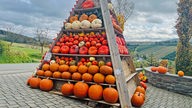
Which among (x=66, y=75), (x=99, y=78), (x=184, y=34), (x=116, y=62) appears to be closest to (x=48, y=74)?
(x=66, y=75)

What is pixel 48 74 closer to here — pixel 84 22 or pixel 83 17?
pixel 84 22

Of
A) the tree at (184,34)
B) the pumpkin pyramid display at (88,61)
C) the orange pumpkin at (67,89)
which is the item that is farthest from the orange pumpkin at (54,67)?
the tree at (184,34)

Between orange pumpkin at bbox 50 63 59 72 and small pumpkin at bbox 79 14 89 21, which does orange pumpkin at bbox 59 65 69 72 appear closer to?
orange pumpkin at bbox 50 63 59 72

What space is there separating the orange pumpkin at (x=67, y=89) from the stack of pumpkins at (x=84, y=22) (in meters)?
1.71

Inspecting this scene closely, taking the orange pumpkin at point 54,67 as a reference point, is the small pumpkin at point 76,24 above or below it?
above

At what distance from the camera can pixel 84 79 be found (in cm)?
466

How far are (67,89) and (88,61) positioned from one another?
89cm

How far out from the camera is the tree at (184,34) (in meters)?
9.41

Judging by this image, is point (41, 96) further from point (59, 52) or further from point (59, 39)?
point (59, 39)

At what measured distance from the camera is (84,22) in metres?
5.41

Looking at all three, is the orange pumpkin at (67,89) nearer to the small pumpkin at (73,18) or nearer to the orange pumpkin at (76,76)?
the orange pumpkin at (76,76)

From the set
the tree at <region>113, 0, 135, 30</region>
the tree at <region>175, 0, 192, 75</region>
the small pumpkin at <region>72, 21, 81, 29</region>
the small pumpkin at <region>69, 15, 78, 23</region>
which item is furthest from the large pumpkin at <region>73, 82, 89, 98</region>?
the tree at <region>113, 0, 135, 30</region>

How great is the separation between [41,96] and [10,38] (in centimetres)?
2208

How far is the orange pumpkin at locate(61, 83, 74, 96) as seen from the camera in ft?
15.3
